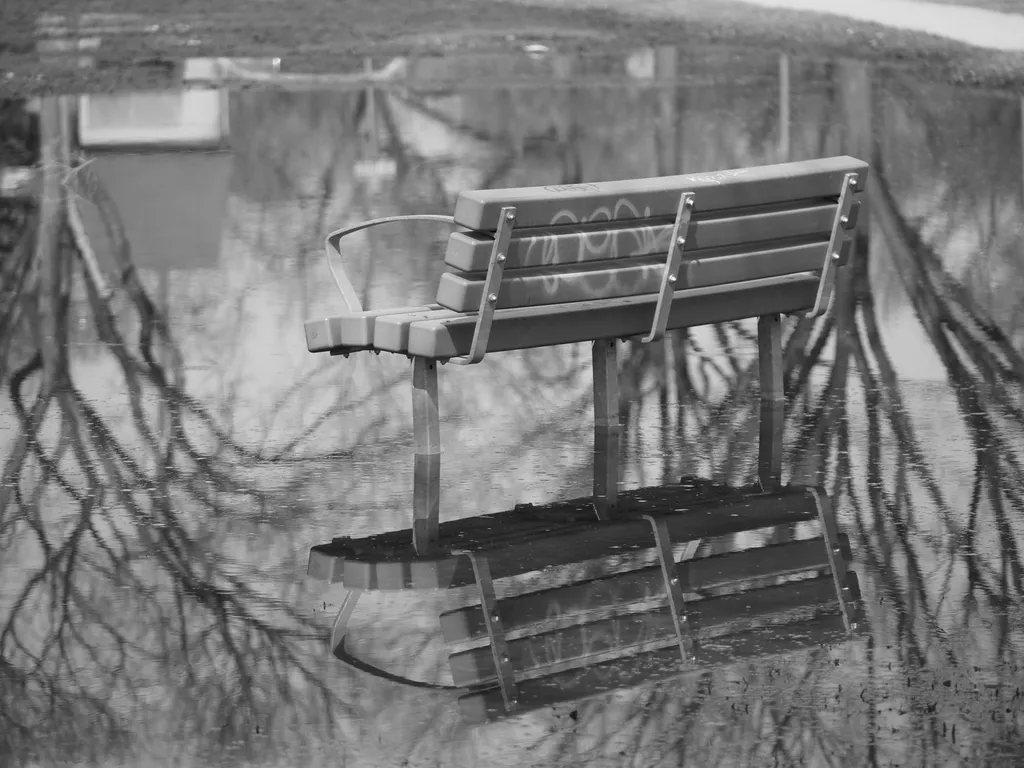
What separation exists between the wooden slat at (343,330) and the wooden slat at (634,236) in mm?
397

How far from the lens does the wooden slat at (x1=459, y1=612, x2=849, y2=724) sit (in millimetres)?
4762

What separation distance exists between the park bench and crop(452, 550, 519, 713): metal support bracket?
0.85 ft

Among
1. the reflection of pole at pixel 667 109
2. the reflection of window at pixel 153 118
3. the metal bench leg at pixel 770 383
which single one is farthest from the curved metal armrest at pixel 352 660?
the reflection of window at pixel 153 118

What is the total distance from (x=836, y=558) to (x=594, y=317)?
57.1 inches

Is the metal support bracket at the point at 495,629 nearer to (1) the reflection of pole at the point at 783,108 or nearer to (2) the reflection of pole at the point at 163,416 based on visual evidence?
(2) the reflection of pole at the point at 163,416

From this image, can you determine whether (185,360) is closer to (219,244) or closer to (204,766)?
(219,244)

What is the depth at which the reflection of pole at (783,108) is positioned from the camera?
585 inches

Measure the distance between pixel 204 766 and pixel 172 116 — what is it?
523 inches

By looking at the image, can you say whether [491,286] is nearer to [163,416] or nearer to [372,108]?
[163,416]

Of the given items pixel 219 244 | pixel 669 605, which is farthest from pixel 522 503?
pixel 219 244

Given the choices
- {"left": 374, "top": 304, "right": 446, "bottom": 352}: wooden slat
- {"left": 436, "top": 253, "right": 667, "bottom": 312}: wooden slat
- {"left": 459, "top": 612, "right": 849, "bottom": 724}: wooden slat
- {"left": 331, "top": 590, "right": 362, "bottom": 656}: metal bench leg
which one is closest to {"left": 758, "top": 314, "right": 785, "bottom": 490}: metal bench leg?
{"left": 436, "top": 253, "right": 667, "bottom": 312}: wooden slat

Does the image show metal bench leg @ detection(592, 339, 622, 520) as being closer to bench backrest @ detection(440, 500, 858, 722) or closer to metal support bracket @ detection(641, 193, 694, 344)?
metal support bracket @ detection(641, 193, 694, 344)

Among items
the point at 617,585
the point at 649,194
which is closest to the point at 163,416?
the point at 649,194

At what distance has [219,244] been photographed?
11.6 metres
